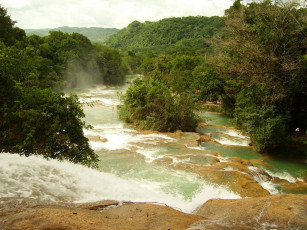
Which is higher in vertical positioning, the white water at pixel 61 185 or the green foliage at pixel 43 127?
the green foliage at pixel 43 127

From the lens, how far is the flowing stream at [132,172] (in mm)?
5508

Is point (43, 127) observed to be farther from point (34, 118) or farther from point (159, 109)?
point (159, 109)

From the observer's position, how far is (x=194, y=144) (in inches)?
524

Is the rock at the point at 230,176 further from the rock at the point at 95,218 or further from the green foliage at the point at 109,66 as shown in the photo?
the green foliage at the point at 109,66

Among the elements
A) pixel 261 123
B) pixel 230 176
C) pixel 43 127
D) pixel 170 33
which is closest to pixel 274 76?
pixel 261 123

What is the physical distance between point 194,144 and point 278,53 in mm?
7292

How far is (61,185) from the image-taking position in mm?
5688

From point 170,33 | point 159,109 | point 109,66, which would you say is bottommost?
point 159,109

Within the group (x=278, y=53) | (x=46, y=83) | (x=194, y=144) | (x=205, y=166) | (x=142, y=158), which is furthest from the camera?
(x=46, y=83)

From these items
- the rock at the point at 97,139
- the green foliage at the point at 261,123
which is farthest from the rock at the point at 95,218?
the green foliage at the point at 261,123

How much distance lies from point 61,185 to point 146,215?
225 centimetres

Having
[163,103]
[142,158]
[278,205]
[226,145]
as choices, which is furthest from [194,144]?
[278,205]

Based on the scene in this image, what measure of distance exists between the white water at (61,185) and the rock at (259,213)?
115cm

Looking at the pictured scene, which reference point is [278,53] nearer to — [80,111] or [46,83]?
[80,111]
